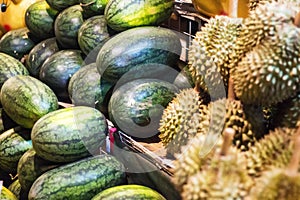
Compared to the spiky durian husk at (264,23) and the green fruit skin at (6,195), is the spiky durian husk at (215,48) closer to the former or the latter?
the spiky durian husk at (264,23)

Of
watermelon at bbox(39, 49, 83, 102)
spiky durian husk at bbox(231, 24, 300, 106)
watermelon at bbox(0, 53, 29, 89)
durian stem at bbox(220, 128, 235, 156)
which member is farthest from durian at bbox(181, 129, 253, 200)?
watermelon at bbox(0, 53, 29, 89)

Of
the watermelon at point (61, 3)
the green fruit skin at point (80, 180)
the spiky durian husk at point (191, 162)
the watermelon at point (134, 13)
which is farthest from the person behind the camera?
the watermelon at point (61, 3)

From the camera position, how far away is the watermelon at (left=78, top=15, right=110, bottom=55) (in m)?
1.93

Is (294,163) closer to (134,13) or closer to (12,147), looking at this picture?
(134,13)

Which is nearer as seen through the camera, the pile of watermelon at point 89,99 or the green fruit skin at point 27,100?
the pile of watermelon at point 89,99

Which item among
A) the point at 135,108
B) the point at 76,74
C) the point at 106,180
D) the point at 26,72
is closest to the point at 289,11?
the point at 135,108

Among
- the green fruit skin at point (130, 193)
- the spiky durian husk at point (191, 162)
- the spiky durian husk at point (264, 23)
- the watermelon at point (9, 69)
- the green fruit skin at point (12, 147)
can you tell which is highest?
the spiky durian husk at point (264, 23)

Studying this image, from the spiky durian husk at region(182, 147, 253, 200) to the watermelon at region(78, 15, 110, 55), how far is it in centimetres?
122

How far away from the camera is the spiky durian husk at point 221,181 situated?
77 cm

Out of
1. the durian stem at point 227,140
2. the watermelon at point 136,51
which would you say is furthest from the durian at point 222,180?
the watermelon at point 136,51

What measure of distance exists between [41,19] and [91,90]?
76 cm

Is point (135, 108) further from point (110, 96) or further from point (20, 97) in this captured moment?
point (20, 97)

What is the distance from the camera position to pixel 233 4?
50.4 inches

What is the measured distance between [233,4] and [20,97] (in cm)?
96
